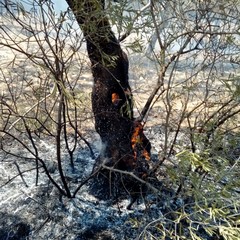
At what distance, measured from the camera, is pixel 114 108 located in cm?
268

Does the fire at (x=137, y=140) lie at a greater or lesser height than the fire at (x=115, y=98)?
lesser

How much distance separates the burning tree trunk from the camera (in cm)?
247

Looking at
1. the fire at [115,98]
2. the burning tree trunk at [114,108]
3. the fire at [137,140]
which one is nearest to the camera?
the burning tree trunk at [114,108]

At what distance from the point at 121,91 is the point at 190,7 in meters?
0.77

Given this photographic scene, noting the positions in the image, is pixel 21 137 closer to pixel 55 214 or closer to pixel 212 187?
pixel 55 214

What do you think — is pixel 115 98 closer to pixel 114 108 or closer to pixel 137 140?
pixel 114 108

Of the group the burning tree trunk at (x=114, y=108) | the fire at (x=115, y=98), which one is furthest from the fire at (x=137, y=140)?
the fire at (x=115, y=98)

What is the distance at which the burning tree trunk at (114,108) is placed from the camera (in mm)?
2473

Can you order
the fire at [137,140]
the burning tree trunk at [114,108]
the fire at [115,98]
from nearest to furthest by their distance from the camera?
the burning tree trunk at [114,108]
the fire at [115,98]
the fire at [137,140]

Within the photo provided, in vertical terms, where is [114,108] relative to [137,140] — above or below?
above

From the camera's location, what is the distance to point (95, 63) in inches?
100

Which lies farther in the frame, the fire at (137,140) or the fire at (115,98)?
the fire at (137,140)

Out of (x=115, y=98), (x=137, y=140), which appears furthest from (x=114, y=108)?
(x=137, y=140)

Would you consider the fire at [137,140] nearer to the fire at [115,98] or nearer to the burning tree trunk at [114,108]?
the burning tree trunk at [114,108]
